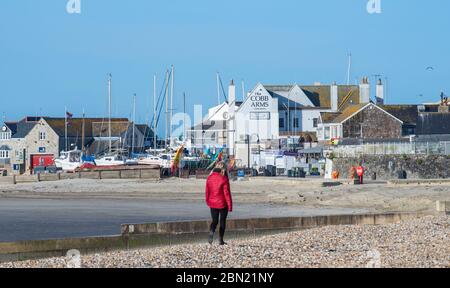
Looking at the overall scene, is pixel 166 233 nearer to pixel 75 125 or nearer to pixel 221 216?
pixel 221 216

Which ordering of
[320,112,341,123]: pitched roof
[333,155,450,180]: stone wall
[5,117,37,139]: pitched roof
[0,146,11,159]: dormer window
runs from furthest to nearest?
[0,146,11,159]: dormer window
[5,117,37,139]: pitched roof
[320,112,341,123]: pitched roof
[333,155,450,180]: stone wall

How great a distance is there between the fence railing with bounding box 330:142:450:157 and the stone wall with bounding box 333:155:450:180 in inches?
33.4

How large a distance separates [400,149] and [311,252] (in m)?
41.1

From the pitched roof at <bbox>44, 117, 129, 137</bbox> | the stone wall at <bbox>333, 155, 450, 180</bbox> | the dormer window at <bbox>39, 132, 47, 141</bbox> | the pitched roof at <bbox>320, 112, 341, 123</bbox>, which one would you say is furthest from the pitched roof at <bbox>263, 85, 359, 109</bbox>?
the stone wall at <bbox>333, 155, 450, 180</bbox>

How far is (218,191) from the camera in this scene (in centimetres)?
1933

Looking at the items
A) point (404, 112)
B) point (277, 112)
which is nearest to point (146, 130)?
point (277, 112)

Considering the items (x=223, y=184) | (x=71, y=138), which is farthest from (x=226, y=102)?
(x=223, y=184)

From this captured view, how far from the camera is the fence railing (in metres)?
56.8

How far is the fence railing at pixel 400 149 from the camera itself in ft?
186

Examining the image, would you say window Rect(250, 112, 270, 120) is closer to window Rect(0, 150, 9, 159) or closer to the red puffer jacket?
window Rect(0, 150, 9, 159)

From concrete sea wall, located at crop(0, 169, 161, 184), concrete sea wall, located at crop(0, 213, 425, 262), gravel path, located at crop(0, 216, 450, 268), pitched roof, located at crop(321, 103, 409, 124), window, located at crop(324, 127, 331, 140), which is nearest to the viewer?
gravel path, located at crop(0, 216, 450, 268)

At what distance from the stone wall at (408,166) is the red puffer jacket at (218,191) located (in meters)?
37.0

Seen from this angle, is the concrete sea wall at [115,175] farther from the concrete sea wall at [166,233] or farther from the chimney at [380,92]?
the concrete sea wall at [166,233]
